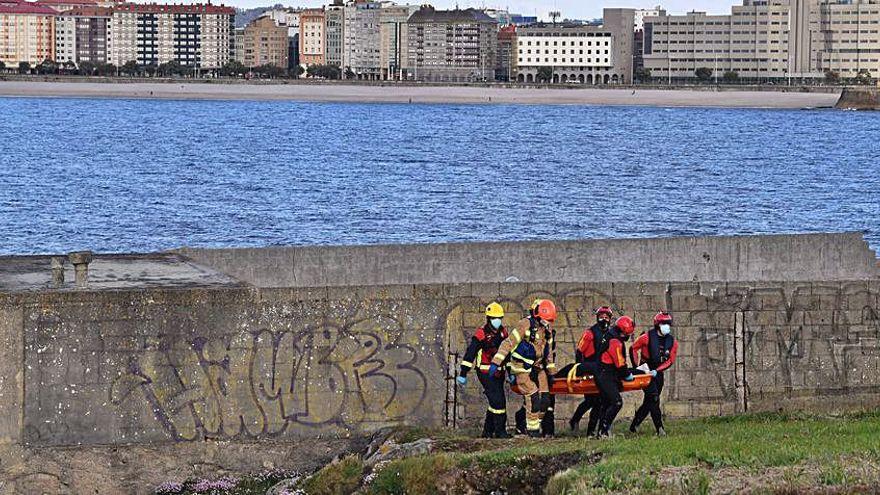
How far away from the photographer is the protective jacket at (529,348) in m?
16.4

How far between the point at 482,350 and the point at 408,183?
56.8m

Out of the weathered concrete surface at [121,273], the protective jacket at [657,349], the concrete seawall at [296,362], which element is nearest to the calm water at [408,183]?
the weathered concrete surface at [121,273]

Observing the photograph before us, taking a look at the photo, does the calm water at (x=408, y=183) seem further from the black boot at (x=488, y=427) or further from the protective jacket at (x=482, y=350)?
the protective jacket at (x=482, y=350)

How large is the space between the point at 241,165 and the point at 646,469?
73.3m

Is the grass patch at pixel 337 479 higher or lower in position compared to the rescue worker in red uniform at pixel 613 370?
lower

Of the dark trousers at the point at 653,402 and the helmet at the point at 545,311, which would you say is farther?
the dark trousers at the point at 653,402

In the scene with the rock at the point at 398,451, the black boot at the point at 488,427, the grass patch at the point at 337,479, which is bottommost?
the grass patch at the point at 337,479

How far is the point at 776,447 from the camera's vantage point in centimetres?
1482

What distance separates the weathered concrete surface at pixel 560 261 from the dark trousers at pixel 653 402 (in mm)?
5812

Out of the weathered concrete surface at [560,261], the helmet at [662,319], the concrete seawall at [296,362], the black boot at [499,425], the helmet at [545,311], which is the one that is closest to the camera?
the helmet at [545,311]

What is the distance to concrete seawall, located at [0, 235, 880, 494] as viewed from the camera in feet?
57.1

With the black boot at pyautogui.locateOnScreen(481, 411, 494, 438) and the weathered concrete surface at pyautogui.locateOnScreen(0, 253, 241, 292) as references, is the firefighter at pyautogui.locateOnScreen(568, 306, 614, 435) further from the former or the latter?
the weathered concrete surface at pyautogui.locateOnScreen(0, 253, 241, 292)

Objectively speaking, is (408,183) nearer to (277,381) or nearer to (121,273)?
(121,273)

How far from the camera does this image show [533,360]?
1648cm
